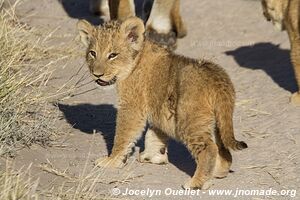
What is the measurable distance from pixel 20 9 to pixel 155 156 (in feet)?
14.6

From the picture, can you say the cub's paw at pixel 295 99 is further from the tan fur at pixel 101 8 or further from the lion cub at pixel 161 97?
the tan fur at pixel 101 8

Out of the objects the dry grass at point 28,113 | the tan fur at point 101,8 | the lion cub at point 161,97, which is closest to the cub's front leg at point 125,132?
the lion cub at point 161,97

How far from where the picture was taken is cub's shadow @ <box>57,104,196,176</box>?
5.66m

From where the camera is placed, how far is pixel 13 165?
189 inches

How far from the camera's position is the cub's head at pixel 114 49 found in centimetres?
524

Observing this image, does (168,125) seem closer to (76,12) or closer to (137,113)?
(137,113)

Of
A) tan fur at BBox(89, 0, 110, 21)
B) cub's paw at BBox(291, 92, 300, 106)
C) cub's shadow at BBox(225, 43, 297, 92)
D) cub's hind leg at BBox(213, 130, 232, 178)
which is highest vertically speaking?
cub's hind leg at BBox(213, 130, 232, 178)

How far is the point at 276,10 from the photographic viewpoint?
7133mm

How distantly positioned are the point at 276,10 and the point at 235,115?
1.11m

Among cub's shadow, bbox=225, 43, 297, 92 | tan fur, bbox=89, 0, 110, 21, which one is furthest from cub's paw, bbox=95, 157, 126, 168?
tan fur, bbox=89, 0, 110, 21

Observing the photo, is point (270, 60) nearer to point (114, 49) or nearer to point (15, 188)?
point (114, 49)

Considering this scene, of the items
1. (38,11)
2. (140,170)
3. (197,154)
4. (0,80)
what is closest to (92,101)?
(0,80)

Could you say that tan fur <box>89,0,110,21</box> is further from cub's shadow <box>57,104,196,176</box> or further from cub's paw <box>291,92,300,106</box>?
cub's paw <box>291,92,300,106</box>

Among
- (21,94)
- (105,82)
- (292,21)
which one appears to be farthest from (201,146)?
(292,21)
